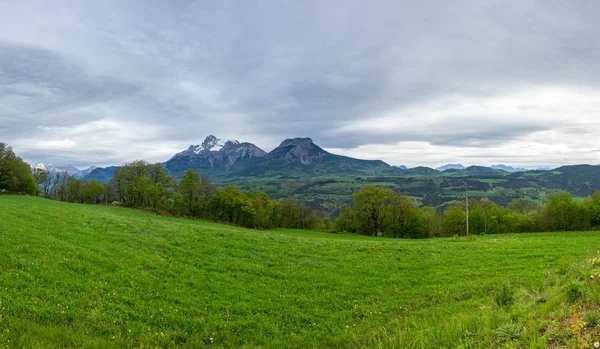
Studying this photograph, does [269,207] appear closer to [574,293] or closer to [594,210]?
[594,210]

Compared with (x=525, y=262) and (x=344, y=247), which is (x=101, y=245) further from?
(x=525, y=262)

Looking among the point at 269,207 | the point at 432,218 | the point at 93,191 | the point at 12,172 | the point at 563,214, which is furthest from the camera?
the point at 93,191

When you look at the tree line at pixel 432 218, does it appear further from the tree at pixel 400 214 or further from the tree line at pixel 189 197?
the tree line at pixel 189 197

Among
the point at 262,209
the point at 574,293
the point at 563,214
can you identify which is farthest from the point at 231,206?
the point at 563,214

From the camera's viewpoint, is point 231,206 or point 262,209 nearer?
point 231,206

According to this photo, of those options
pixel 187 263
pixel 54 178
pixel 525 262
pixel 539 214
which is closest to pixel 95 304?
pixel 187 263

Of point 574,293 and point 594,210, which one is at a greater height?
point 574,293

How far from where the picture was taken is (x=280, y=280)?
47.0 feet

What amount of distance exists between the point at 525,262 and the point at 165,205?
245 feet

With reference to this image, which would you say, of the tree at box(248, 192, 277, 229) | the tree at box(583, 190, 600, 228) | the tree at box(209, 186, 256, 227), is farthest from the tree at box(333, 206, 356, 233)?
the tree at box(583, 190, 600, 228)

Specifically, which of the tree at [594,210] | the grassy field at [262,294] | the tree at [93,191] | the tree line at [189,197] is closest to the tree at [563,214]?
the tree at [594,210]

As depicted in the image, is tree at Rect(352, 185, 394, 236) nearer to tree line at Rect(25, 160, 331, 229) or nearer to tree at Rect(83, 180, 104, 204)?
tree line at Rect(25, 160, 331, 229)

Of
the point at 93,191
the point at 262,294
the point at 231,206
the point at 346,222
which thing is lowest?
the point at 346,222

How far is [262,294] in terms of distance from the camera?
12406mm
